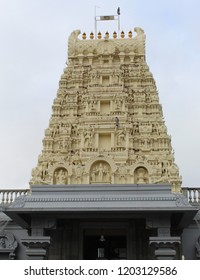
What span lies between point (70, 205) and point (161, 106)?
1322 centimetres

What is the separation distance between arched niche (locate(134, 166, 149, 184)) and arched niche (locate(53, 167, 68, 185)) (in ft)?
12.0

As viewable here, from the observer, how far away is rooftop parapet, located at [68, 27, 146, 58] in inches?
1092

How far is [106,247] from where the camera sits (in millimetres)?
20016

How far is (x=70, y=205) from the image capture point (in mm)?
14539

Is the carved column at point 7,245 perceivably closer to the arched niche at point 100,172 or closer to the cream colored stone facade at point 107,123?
the cream colored stone facade at point 107,123

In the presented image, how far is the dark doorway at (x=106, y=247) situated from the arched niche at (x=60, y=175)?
4.49 m

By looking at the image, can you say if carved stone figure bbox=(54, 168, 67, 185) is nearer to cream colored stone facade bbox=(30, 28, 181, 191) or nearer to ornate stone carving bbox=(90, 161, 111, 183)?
cream colored stone facade bbox=(30, 28, 181, 191)

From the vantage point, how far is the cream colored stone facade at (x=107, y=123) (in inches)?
923

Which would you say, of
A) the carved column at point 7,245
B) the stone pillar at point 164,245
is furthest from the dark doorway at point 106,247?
the stone pillar at point 164,245

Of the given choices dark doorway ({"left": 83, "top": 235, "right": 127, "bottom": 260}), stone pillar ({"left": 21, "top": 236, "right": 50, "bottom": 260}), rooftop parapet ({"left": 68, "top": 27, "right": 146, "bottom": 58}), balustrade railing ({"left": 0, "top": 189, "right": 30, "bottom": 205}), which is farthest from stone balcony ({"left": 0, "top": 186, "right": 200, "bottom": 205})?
rooftop parapet ({"left": 68, "top": 27, "right": 146, "bottom": 58})

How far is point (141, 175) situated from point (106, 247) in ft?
15.8

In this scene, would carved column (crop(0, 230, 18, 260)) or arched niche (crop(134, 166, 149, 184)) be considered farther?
arched niche (crop(134, 166, 149, 184))

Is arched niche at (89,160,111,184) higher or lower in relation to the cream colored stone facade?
lower

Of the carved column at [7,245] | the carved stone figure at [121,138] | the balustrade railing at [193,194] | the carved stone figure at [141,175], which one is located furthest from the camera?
the carved stone figure at [121,138]
